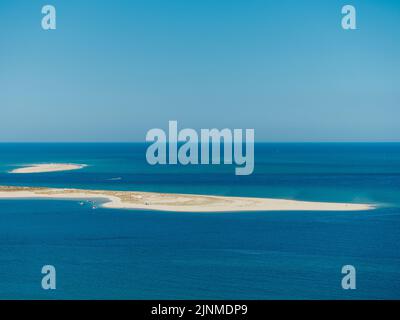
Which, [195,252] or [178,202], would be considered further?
[178,202]

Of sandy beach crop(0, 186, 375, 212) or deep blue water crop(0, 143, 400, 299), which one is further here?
sandy beach crop(0, 186, 375, 212)

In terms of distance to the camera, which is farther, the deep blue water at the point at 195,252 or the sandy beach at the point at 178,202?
the sandy beach at the point at 178,202

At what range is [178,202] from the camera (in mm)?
63406

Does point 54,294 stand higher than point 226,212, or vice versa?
point 226,212

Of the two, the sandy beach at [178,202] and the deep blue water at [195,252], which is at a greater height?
the sandy beach at [178,202]

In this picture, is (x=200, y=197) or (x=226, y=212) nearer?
(x=226, y=212)

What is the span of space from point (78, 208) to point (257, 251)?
2557 cm

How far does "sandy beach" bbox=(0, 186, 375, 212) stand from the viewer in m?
60.1

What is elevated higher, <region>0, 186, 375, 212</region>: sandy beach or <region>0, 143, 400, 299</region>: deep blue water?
<region>0, 186, 375, 212</region>: sandy beach

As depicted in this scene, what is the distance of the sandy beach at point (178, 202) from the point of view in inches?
2367
